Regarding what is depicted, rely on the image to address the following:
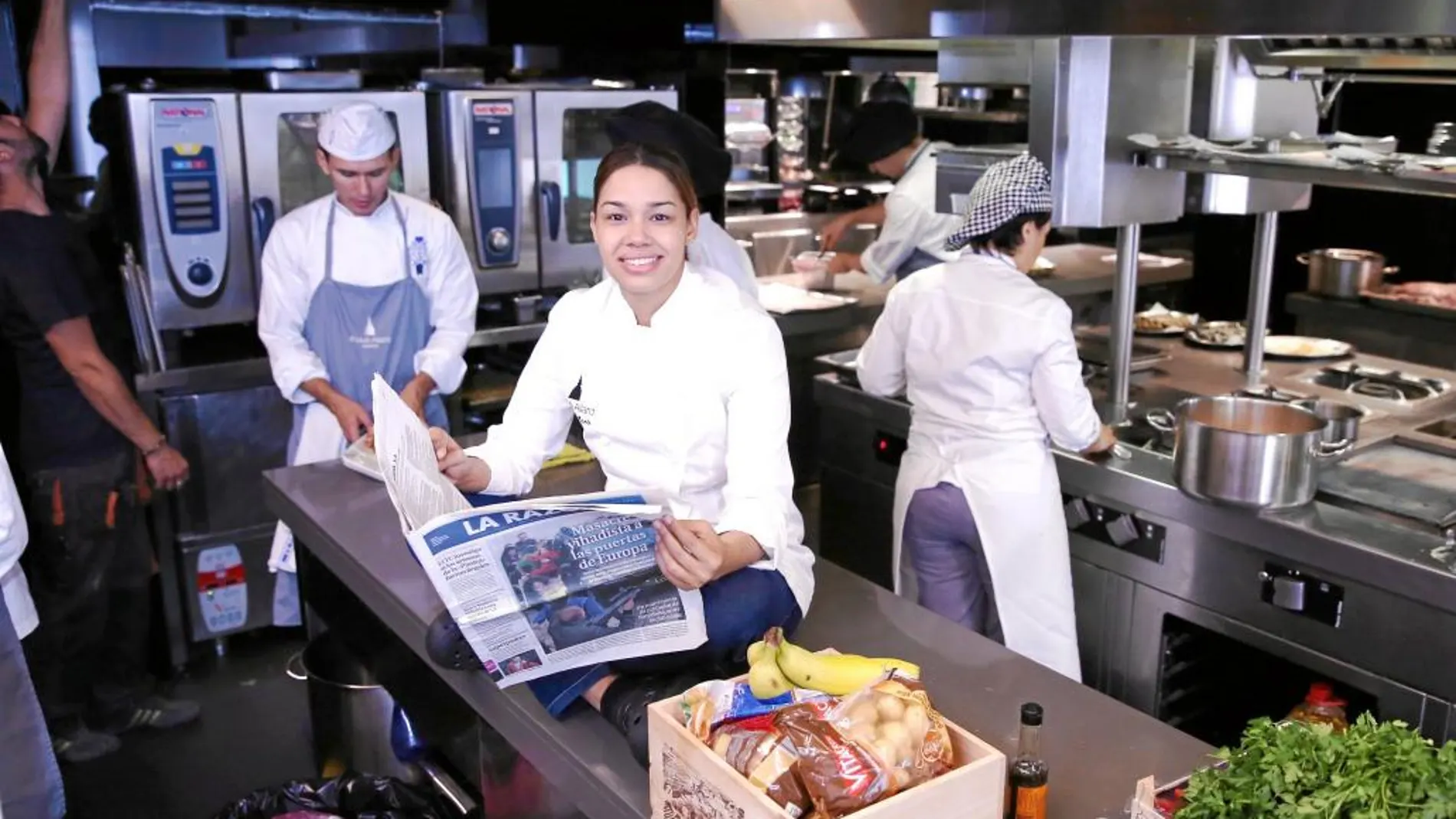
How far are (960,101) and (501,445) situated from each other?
5642 mm

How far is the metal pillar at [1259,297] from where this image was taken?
3533 mm

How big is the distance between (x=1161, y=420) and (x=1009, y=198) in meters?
0.76

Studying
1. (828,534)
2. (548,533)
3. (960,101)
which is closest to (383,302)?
(828,534)

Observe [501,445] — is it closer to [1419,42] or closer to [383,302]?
[383,302]

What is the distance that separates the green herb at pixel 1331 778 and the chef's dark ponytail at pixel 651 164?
45.4 inches

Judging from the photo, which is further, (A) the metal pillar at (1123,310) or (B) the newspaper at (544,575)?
(A) the metal pillar at (1123,310)

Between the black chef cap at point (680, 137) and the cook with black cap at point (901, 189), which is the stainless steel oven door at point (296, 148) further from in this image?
the cook with black cap at point (901, 189)

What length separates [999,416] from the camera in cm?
301

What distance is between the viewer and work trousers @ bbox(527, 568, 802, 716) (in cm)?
192

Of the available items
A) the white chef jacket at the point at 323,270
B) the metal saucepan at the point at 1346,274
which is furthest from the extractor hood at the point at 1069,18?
the metal saucepan at the point at 1346,274

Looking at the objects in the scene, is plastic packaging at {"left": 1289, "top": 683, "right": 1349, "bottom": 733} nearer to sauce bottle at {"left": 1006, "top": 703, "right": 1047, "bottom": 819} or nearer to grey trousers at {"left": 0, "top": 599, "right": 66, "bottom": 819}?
sauce bottle at {"left": 1006, "top": 703, "right": 1047, "bottom": 819}

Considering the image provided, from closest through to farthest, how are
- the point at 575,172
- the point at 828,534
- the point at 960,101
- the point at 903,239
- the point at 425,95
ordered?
the point at 828,534 → the point at 425,95 → the point at 575,172 → the point at 903,239 → the point at 960,101

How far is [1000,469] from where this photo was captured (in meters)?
3.01

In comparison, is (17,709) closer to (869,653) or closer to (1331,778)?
(869,653)
